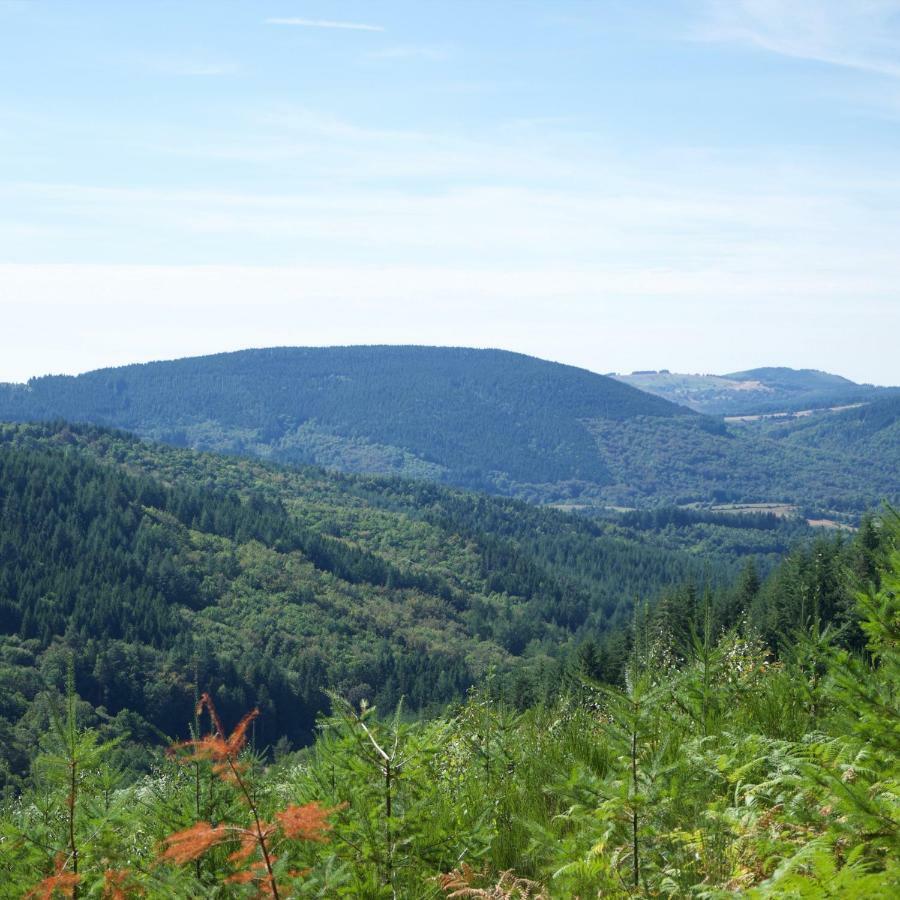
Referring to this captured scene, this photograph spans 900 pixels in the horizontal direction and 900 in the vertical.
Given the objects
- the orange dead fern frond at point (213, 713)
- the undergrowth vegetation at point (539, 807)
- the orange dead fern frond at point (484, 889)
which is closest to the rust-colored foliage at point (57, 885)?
the undergrowth vegetation at point (539, 807)

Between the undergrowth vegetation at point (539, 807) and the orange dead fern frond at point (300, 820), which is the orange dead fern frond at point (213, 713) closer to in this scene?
the undergrowth vegetation at point (539, 807)

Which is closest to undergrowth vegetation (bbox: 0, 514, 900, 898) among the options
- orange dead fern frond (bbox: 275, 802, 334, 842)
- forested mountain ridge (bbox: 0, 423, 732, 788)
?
orange dead fern frond (bbox: 275, 802, 334, 842)

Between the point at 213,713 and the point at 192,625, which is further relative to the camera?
the point at 192,625

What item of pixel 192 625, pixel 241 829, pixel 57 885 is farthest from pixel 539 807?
pixel 192 625

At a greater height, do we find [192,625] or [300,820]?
[300,820]

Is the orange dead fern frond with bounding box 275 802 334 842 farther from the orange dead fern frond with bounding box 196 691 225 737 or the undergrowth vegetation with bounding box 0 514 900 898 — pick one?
the orange dead fern frond with bounding box 196 691 225 737

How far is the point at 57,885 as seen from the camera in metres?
5.47

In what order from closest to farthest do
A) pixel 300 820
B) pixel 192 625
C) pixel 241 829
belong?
pixel 241 829, pixel 300 820, pixel 192 625

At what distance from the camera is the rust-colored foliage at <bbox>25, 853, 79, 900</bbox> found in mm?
5074

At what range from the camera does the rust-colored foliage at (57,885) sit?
507cm

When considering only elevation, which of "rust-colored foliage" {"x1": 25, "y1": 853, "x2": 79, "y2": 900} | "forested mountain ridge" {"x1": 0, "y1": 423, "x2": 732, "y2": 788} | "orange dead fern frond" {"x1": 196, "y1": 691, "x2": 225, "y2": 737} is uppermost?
"orange dead fern frond" {"x1": 196, "y1": 691, "x2": 225, "y2": 737}

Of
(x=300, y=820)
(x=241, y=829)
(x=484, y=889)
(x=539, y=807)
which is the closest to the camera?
(x=241, y=829)

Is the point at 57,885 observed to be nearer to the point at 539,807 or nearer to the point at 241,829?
the point at 241,829

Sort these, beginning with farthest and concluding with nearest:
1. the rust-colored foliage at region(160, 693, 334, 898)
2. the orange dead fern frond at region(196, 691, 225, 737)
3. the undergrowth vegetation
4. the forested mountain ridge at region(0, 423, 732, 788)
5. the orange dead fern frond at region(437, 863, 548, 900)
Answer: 1. the forested mountain ridge at region(0, 423, 732, 788)
2. the orange dead fern frond at region(437, 863, 548, 900)
3. the orange dead fern frond at region(196, 691, 225, 737)
4. the undergrowth vegetation
5. the rust-colored foliage at region(160, 693, 334, 898)
